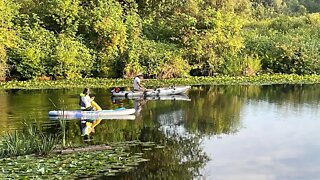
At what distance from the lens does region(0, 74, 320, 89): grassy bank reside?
1177 inches

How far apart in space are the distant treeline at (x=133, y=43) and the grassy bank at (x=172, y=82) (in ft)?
5.02

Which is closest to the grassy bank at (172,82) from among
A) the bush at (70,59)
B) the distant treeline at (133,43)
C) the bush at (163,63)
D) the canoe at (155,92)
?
the bush at (70,59)

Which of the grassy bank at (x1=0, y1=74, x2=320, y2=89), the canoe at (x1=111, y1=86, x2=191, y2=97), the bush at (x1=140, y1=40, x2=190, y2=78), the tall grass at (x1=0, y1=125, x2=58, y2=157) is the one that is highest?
the bush at (x1=140, y1=40, x2=190, y2=78)

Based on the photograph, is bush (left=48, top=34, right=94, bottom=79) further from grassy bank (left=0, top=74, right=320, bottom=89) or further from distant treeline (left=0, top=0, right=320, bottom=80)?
grassy bank (left=0, top=74, right=320, bottom=89)

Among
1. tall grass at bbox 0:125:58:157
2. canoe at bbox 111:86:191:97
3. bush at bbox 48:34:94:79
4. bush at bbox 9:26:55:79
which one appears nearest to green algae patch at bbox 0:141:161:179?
tall grass at bbox 0:125:58:157

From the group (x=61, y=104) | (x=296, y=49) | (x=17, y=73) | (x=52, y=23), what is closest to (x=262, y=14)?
(x=296, y=49)

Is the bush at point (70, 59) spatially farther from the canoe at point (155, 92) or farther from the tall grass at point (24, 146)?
the tall grass at point (24, 146)

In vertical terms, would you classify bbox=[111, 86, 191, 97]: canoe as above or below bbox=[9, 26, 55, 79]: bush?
below

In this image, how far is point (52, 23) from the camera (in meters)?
35.2

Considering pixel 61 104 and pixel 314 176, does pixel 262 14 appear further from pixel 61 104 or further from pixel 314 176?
pixel 314 176

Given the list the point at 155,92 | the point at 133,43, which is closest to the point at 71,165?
the point at 155,92

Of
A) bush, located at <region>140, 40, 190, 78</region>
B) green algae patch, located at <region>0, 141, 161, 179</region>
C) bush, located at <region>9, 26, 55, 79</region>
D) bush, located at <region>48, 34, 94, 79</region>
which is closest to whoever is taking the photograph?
green algae patch, located at <region>0, 141, 161, 179</region>

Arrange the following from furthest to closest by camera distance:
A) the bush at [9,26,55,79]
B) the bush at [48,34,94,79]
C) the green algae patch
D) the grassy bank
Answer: the bush at [48,34,94,79]
the bush at [9,26,55,79]
the grassy bank
the green algae patch

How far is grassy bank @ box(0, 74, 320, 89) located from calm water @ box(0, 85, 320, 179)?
2419 mm
